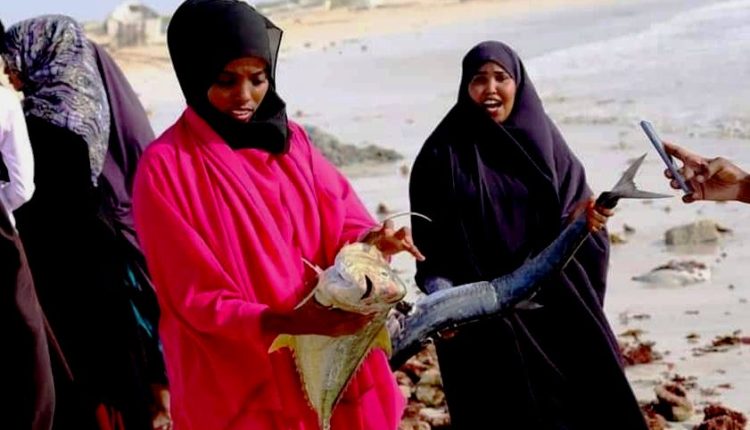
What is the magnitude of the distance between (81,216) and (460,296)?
5.68 ft

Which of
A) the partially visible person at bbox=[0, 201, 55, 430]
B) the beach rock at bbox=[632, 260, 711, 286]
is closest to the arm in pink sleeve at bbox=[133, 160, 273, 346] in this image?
the partially visible person at bbox=[0, 201, 55, 430]

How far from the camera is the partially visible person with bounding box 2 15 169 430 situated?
6.35 m

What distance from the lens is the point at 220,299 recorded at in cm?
395

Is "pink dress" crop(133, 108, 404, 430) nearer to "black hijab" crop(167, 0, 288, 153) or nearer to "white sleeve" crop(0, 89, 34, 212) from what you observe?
"black hijab" crop(167, 0, 288, 153)

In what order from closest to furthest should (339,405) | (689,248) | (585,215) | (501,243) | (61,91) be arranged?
(339,405) → (585,215) → (501,243) → (61,91) → (689,248)

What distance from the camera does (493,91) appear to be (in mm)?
6051

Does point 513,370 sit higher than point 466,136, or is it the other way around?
point 466,136

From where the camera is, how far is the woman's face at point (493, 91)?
238 inches

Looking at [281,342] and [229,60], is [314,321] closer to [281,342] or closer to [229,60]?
[281,342]

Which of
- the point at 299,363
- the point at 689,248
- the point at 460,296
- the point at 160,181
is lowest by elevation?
the point at 689,248

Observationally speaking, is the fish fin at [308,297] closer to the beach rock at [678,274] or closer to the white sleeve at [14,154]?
the white sleeve at [14,154]

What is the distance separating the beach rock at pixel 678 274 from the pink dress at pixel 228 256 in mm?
5942

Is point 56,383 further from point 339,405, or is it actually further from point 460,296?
point 339,405

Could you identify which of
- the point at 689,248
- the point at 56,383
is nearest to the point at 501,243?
the point at 56,383
